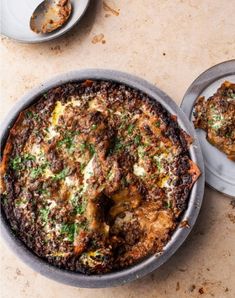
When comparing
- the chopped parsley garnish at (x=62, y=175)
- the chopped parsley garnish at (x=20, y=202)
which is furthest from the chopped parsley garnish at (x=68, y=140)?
the chopped parsley garnish at (x=20, y=202)

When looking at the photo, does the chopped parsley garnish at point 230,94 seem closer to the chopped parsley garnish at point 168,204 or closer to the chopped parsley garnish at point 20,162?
the chopped parsley garnish at point 168,204

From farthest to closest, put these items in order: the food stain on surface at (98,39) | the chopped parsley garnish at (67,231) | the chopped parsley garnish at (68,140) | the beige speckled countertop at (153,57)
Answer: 1. the food stain on surface at (98,39)
2. the beige speckled countertop at (153,57)
3. the chopped parsley garnish at (68,140)
4. the chopped parsley garnish at (67,231)

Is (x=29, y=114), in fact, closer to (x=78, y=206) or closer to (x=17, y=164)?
(x=17, y=164)

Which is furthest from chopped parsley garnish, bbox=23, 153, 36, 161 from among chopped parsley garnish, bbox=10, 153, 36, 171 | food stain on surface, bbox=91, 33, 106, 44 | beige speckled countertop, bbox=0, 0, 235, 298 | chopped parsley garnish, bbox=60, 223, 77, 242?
food stain on surface, bbox=91, 33, 106, 44

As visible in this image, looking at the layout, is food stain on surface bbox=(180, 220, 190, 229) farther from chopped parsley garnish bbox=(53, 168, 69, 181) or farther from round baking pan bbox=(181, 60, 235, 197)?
chopped parsley garnish bbox=(53, 168, 69, 181)

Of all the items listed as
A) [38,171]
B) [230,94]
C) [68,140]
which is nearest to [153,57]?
[230,94]

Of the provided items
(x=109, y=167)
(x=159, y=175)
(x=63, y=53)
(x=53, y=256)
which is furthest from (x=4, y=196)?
(x=63, y=53)

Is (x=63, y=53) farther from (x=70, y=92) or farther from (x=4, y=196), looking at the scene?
(x=4, y=196)
